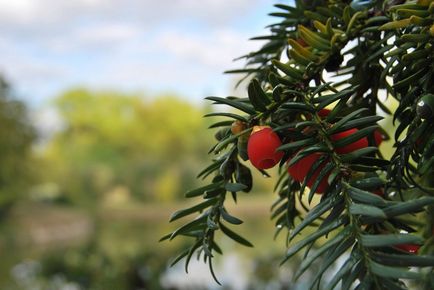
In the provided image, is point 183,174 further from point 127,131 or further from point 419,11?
point 419,11

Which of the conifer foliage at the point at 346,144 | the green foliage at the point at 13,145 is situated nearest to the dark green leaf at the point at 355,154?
the conifer foliage at the point at 346,144

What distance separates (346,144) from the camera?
24 centimetres

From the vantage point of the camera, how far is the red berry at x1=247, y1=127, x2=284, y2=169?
0.81 feet

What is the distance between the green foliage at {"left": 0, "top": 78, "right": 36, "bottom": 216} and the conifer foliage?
865cm

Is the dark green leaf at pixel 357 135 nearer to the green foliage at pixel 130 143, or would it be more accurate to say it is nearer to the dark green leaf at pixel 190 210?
the dark green leaf at pixel 190 210

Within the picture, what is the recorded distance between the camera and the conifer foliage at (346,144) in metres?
0.20

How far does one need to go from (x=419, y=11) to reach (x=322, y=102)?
0.21ft

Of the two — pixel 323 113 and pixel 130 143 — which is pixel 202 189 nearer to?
pixel 323 113

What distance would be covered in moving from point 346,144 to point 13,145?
8.91m

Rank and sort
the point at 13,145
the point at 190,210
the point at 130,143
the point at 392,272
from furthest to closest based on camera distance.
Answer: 1. the point at 130,143
2. the point at 13,145
3. the point at 190,210
4. the point at 392,272

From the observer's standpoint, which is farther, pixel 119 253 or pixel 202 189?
pixel 119 253

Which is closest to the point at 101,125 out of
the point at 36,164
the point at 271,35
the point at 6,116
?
the point at 36,164

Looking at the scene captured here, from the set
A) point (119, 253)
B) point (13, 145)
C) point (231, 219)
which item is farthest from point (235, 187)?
point (13, 145)

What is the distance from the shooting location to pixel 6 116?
832 centimetres
